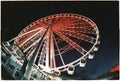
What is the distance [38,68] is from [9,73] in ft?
1.46

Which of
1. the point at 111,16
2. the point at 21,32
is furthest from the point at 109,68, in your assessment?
the point at 21,32

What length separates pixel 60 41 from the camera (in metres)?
6.74

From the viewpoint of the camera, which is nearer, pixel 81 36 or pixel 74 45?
pixel 74 45

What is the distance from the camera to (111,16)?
6.50m

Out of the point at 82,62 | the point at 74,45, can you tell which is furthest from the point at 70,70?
the point at 74,45

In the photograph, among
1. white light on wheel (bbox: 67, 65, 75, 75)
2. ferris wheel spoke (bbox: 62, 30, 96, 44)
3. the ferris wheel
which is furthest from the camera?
ferris wheel spoke (bbox: 62, 30, 96, 44)

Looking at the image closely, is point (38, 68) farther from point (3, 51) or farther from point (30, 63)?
point (3, 51)

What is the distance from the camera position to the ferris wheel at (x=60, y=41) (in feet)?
21.2

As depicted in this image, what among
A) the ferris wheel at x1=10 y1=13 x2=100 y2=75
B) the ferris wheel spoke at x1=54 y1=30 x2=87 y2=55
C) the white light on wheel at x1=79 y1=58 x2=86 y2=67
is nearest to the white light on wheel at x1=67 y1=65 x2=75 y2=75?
the ferris wheel at x1=10 y1=13 x2=100 y2=75

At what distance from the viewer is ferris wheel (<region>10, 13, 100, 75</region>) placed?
255 inches

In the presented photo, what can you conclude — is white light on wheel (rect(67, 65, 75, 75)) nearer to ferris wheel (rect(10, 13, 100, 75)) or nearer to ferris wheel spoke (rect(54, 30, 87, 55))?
ferris wheel (rect(10, 13, 100, 75))

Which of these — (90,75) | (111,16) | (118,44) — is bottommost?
(90,75)

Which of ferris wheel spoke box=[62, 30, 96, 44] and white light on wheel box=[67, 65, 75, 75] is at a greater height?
ferris wheel spoke box=[62, 30, 96, 44]

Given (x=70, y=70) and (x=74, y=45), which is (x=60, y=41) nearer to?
(x=74, y=45)
